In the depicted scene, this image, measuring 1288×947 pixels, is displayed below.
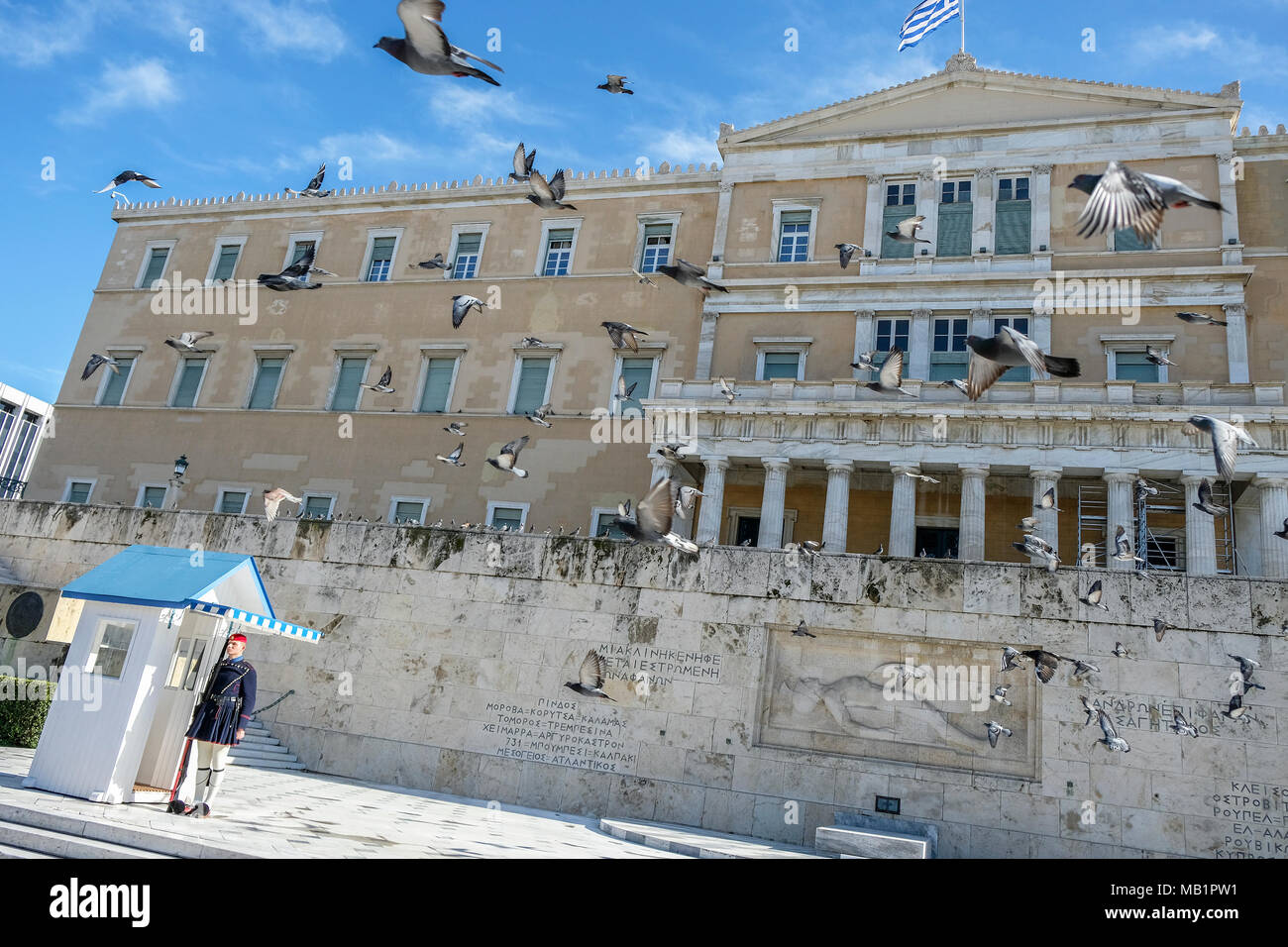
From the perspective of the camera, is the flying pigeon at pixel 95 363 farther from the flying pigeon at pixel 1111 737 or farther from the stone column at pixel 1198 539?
the stone column at pixel 1198 539

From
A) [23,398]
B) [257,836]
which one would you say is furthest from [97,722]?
[23,398]

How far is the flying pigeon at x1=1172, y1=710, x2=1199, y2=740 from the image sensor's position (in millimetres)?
12219

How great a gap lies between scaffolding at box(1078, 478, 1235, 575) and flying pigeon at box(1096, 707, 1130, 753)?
11.9 meters

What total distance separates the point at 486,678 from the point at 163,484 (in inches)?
999

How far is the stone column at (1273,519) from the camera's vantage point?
21.6 meters

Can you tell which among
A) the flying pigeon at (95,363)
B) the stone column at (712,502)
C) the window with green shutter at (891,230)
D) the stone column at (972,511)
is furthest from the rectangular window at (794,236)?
the flying pigeon at (95,363)

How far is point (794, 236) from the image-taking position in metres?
31.2

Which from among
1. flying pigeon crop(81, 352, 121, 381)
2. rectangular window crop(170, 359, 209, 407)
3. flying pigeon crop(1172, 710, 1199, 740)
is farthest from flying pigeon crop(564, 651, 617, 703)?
rectangular window crop(170, 359, 209, 407)

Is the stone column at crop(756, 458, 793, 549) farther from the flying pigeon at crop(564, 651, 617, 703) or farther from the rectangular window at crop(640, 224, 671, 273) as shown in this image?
the flying pigeon at crop(564, 651, 617, 703)

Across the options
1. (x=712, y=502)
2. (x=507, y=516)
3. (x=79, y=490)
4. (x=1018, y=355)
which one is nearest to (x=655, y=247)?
(x=507, y=516)

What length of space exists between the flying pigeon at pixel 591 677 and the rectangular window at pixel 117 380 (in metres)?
31.0

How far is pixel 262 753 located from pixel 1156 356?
22.5m

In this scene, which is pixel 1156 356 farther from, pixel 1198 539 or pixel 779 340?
pixel 779 340
